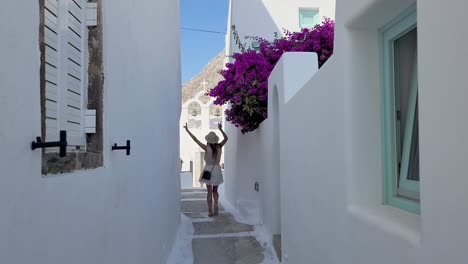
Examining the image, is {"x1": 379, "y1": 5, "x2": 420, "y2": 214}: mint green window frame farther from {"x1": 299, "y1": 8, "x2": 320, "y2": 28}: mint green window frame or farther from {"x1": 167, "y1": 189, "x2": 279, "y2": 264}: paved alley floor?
{"x1": 299, "y1": 8, "x2": 320, "y2": 28}: mint green window frame

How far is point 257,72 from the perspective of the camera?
24.1ft

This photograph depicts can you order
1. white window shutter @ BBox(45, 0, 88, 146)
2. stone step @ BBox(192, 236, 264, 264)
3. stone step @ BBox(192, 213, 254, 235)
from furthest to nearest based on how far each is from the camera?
stone step @ BBox(192, 213, 254, 235), stone step @ BBox(192, 236, 264, 264), white window shutter @ BBox(45, 0, 88, 146)

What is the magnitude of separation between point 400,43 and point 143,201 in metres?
2.41

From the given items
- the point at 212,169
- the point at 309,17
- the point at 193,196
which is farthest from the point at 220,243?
the point at 309,17

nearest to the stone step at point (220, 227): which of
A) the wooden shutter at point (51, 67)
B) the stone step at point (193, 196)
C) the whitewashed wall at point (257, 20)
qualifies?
the whitewashed wall at point (257, 20)

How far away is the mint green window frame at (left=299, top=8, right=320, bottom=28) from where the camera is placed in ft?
36.7

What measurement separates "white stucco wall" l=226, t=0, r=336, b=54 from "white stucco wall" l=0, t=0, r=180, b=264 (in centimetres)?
549

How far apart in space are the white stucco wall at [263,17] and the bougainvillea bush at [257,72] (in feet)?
→ 10.0

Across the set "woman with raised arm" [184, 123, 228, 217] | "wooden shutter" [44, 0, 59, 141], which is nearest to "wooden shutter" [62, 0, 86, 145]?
"wooden shutter" [44, 0, 59, 141]

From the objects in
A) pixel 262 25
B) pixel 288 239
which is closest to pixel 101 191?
pixel 288 239

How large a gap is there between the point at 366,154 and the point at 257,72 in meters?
4.97

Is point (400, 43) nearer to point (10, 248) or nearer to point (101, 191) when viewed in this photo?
point (101, 191)

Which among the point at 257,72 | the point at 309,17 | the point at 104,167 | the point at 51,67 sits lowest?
the point at 104,167

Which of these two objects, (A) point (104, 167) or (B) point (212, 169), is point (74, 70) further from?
(B) point (212, 169)
